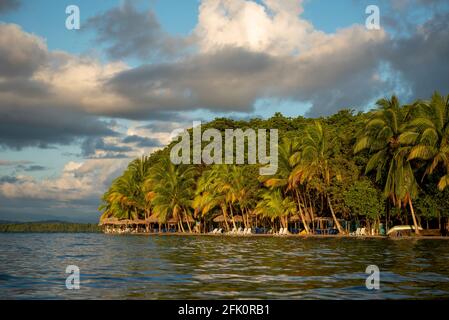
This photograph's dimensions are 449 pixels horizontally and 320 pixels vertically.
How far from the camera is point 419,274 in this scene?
1564cm

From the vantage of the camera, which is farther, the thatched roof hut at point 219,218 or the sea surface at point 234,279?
the thatched roof hut at point 219,218

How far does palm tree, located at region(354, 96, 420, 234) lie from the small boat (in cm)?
105

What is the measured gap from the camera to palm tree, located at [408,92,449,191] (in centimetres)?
3534

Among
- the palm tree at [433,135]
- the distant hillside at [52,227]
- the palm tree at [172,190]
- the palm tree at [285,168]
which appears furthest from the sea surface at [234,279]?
the distant hillside at [52,227]

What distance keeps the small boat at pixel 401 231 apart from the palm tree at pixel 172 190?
2674 centimetres

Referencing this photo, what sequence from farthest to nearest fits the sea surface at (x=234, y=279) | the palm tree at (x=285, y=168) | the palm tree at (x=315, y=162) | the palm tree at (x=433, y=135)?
1. the palm tree at (x=285, y=168)
2. the palm tree at (x=315, y=162)
3. the palm tree at (x=433, y=135)
4. the sea surface at (x=234, y=279)

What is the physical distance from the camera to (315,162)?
44.2 m

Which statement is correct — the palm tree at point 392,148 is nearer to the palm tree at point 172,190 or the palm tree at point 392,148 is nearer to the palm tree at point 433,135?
the palm tree at point 433,135

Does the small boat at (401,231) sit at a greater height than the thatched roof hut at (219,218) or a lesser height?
lesser

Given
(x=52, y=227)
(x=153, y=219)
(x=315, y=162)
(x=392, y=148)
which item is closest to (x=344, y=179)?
(x=315, y=162)

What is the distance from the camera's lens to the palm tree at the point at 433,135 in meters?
35.3
